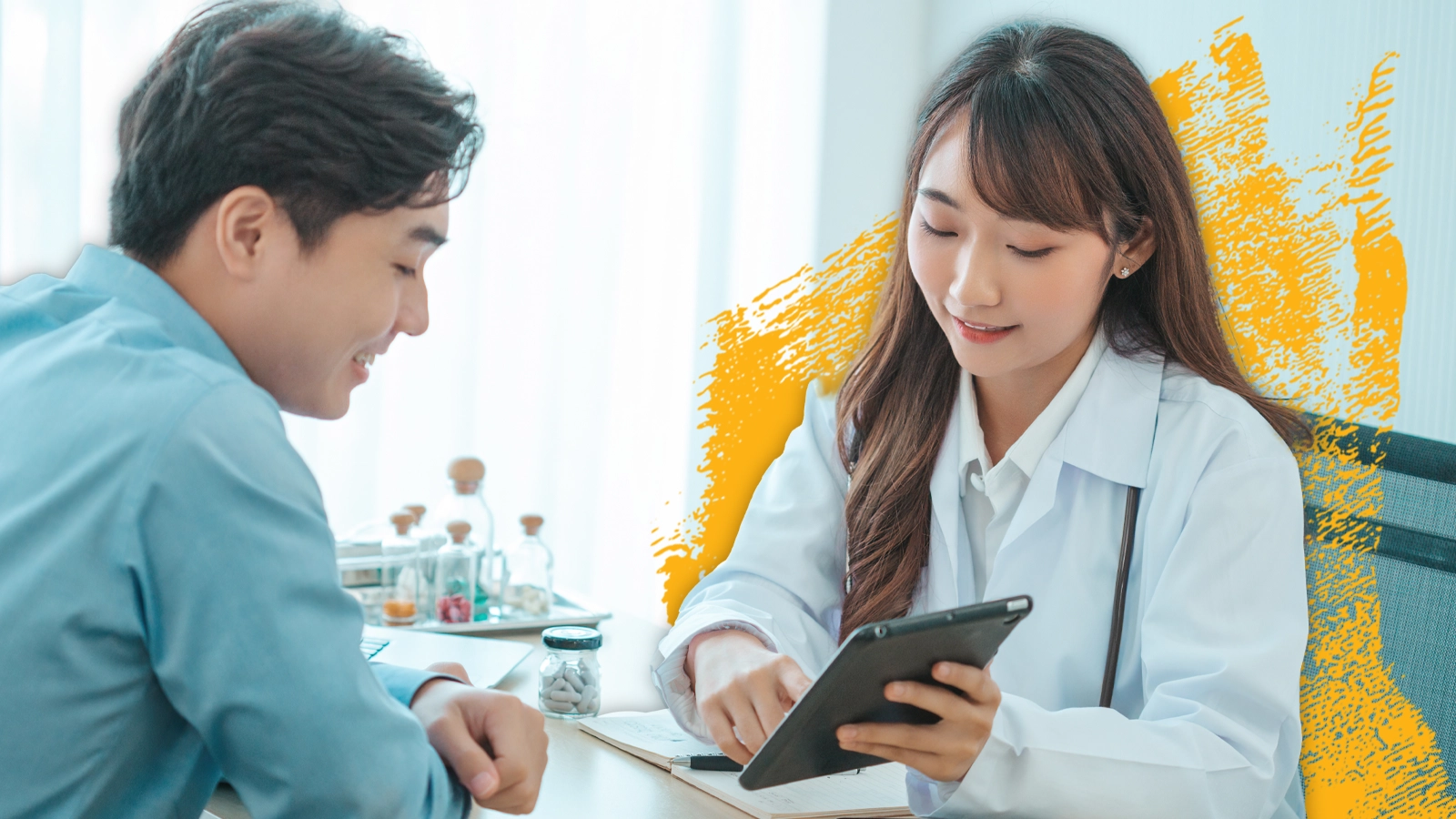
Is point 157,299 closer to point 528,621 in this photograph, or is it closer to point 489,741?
point 489,741

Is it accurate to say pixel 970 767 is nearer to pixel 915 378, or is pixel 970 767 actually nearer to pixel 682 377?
pixel 915 378

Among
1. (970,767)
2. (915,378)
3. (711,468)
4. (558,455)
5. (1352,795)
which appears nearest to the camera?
(970,767)

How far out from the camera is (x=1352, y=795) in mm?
1710

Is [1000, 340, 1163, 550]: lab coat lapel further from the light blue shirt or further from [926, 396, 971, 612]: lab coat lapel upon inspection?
the light blue shirt

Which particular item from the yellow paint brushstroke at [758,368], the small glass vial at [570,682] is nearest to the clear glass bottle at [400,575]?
the small glass vial at [570,682]

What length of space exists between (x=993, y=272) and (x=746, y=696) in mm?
497

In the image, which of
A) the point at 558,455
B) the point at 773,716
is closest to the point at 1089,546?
the point at 773,716

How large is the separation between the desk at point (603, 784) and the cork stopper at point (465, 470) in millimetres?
386

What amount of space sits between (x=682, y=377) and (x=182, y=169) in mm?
2511

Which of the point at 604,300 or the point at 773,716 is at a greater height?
the point at 604,300

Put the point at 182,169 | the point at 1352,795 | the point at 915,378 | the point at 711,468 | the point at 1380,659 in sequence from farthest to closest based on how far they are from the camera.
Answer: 1. the point at 711,468
2. the point at 1352,795
3. the point at 915,378
4. the point at 1380,659
5. the point at 182,169

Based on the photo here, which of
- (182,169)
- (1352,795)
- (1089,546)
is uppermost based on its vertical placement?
(182,169)

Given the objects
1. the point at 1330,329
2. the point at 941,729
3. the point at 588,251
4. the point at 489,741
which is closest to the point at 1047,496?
the point at 941,729

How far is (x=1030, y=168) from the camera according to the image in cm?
117
